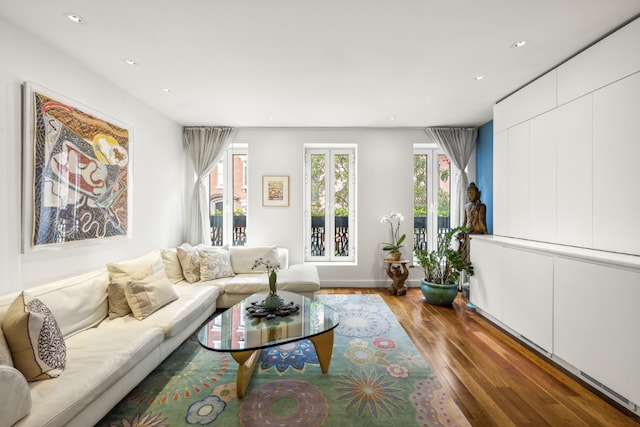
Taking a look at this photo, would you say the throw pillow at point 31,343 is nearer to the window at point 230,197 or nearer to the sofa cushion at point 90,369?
the sofa cushion at point 90,369

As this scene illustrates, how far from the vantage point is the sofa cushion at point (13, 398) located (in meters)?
1.18

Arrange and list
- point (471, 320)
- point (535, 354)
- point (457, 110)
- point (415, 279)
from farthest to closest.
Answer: point (415, 279), point (457, 110), point (471, 320), point (535, 354)

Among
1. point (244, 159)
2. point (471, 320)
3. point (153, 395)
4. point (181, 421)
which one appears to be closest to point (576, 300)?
point (471, 320)

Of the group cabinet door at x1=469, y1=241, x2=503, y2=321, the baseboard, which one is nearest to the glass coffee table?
cabinet door at x1=469, y1=241, x2=503, y2=321

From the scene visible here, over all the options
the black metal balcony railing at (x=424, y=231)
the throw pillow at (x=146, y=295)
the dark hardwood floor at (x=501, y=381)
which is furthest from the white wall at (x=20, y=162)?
the black metal balcony railing at (x=424, y=231)

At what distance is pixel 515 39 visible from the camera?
2.20 m

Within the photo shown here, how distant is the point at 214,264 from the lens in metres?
3.62

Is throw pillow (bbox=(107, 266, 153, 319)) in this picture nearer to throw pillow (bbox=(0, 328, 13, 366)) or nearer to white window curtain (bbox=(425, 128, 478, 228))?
throw pillow (bbox=(0, 328, 13, 366))

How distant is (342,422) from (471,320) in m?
2.33

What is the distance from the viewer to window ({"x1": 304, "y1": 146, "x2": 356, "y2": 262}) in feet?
16.1

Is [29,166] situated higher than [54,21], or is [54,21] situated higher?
[54,21]

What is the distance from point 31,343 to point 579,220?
154 inches

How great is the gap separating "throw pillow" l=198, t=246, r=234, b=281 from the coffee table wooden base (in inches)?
67.3

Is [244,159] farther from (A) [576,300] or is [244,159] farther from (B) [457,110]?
(A) [576,300]
